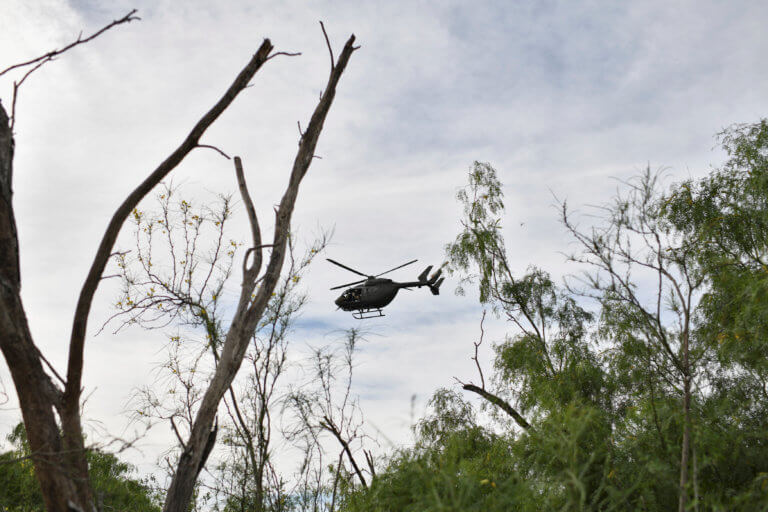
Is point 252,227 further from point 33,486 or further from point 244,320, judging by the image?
point 33,486

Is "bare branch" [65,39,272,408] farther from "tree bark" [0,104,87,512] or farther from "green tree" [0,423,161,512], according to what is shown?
"green tree" [0,423,161,512]

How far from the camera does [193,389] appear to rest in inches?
268

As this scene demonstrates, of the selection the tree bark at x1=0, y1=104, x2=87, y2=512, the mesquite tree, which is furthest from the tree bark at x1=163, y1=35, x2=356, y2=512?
the tree bark at x1=0, y1=104, x2=87, y2=512

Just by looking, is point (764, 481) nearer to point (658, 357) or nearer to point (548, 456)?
point (548, 456)

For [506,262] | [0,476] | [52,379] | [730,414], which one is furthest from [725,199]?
[0,476]

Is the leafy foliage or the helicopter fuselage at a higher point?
the helicopter fuselage

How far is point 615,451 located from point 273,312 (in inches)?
173

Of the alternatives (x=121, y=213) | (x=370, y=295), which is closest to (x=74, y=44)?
(x=121, y=213)

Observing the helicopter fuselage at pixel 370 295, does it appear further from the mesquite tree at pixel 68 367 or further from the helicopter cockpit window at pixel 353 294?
the mesquite tree at pixel 68 367

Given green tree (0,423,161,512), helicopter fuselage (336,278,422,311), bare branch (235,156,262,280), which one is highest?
helicopter fuselage (336,278,422,311)

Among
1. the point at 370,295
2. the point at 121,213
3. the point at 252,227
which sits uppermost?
the point at 370,295

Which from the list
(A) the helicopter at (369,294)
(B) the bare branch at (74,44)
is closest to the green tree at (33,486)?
(A) the helicopter at (369,294)

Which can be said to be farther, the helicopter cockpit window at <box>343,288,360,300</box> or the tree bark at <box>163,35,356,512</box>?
the helicopter cockpit window at <box>343,288,360,300</box>

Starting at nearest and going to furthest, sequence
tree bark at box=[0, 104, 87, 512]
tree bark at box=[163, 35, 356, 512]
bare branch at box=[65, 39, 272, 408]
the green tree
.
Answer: tree bark at box=[0, 104, 87, 512] < bare branch at box=[65, 39, 272, 408] < tree bark at box=[163, 35, 356, 512] < the green tree
